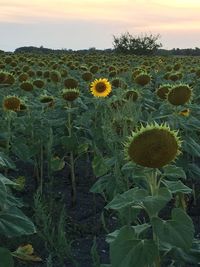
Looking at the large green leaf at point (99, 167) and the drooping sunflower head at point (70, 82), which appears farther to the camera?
the drooping sunflower head at point (70, 82)

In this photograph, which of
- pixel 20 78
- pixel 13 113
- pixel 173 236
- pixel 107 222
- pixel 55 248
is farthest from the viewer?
pixel 20 78

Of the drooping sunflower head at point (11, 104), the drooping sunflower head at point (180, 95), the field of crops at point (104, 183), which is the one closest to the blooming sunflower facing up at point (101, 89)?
the field of crops at point (104, 183)

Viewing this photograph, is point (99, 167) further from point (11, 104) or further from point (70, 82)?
point (70, 82)

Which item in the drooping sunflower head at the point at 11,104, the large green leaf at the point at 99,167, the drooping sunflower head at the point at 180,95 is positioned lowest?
the large green leaf at the point at 99,167

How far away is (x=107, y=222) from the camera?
13.4 feet

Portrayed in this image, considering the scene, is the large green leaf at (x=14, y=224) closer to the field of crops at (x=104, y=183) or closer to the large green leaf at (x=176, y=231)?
the field of crops at (x=104, y=183)

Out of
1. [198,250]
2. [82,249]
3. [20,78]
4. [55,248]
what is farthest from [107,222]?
[20,78]

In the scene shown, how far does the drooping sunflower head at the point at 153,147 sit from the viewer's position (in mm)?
1946

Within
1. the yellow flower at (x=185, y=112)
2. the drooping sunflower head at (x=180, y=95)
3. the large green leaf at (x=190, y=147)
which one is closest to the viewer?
the large green leaf at (x=190, y=147)

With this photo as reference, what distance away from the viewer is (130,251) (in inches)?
75.8

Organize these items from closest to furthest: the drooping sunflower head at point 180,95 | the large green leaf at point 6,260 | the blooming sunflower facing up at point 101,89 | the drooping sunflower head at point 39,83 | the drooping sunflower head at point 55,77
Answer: the large green leaf at point 6,260
the drooping sunflower head at point 180,95
the blooming sunflower facing up at point 101,89
the drooping sunflower head at point 39,83
the drooping sunflower head at point 55,77

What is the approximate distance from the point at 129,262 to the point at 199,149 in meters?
1.77

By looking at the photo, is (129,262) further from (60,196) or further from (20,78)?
(20,78)

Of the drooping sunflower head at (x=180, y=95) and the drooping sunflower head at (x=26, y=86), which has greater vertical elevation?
the drooping sunflower head at (x=180, y=95)
